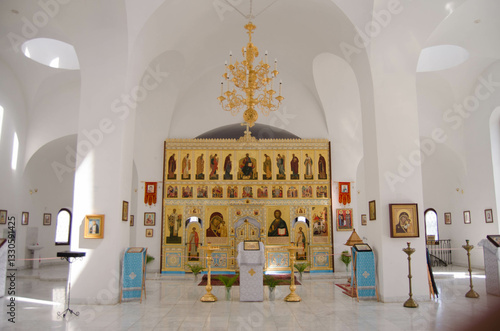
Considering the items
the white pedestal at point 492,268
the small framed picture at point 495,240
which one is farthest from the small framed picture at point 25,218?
the small framed picture at point 495,240

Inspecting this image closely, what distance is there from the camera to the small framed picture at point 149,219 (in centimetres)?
1426

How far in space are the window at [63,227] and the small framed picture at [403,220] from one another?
13837 millimetres

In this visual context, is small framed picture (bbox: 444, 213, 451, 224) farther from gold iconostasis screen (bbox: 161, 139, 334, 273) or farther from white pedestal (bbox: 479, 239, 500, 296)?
white pedestal (bbox: 479, 239, 500, 296)

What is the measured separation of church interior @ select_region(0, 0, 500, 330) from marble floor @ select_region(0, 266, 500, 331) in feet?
0.23

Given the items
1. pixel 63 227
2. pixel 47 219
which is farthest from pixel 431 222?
pixel 47 219

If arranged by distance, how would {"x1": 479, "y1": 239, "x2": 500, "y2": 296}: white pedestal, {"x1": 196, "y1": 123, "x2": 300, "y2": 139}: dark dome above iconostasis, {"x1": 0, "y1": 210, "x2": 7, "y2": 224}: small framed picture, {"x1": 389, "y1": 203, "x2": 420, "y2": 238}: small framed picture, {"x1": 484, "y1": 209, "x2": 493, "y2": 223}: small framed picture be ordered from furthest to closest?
1. {"x1": 196, "y1": 123, "x2": 300, "y2": 139}: dark dome above iconostasis
2. {"x1": 484, "y1": 209, "x2": 493, "y2": 223}: small framed picture
3. {"x1": 0, "y1": 210, "x2": 7, "y2": 224}: small framed picture
4. {"x1": 479, "y1": 239, "x2": 500, "y2": 296}: white pedestal
5. {"x1": 389, "y1": 203, "x2": 420, "y2": 238}: small framed picture

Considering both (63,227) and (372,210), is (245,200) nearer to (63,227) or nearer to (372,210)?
(372,210)

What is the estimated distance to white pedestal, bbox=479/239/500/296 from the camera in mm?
9039

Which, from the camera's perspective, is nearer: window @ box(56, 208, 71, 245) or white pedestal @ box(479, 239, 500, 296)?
white pedestal @ box(479, 239, 500, 296)

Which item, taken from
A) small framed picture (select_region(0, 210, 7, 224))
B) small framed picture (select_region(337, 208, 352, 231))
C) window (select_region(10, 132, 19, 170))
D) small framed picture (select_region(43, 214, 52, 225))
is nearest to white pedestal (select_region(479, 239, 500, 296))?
small framed picture (select_region(337, 208, 352, 231))

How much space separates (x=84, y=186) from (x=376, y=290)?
681 cm

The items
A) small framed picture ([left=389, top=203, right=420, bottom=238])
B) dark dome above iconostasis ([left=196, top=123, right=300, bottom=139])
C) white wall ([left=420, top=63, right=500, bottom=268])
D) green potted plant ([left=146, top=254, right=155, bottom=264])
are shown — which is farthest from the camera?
dark dome above iconostasis ([left=196, top=123, right=300, bottom=139])

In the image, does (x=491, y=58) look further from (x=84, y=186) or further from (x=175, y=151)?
(x=84, y=186)

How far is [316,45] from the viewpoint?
12.3 m
